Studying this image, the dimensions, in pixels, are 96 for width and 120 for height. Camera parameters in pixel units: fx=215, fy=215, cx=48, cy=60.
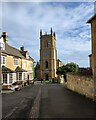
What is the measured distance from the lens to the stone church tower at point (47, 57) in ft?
284

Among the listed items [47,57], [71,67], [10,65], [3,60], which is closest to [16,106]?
[3,60]

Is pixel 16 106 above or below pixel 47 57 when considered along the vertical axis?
below

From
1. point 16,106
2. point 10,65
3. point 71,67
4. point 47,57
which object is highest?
point 47,57

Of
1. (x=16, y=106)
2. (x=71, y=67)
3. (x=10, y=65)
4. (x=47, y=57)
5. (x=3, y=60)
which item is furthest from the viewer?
(x=47, y=57)

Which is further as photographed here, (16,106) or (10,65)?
(10,65)

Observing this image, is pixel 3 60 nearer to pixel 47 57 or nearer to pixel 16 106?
pixel 16 106

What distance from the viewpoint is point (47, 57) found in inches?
3460

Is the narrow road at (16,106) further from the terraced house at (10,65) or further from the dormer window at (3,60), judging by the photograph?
the dormer window at (3,60)

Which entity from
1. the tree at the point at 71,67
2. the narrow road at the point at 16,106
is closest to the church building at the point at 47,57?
the tree at the point at 71,67

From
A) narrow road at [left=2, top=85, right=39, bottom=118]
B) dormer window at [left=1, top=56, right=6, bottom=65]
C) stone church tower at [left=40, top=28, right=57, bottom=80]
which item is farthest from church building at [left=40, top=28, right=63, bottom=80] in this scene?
narrow road at [left=2, top=85, right=39, bottom=118]

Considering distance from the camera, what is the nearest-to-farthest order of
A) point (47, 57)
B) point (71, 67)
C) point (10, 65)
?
point (10, 65) < point (71, 67) < point (47, 57)

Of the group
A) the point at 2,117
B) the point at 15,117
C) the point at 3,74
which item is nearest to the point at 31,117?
the point at 15,117

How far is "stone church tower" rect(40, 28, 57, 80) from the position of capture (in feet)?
284

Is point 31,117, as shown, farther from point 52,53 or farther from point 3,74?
point 52,53
